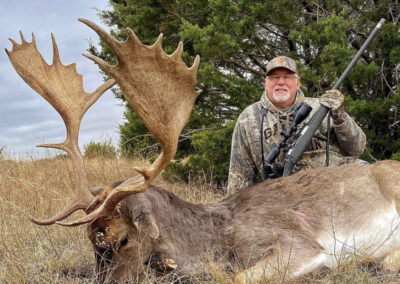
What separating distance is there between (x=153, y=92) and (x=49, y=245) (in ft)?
7.70

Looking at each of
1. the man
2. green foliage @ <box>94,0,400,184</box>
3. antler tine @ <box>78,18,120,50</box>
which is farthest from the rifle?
antler tine @ <box>78,18,120,50</box>

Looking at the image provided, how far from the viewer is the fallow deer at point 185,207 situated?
3.20m

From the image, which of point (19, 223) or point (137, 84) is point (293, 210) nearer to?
point (137, 84)

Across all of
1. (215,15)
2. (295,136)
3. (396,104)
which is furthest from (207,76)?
Result: (396,104)

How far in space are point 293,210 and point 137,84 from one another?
177 centimetres

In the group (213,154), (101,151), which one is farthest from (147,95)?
(101,151)

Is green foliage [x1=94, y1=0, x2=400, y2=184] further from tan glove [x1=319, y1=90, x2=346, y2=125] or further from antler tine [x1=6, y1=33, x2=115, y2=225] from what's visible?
antler tine [x1=6, y1=33, x2=115, y2=225]

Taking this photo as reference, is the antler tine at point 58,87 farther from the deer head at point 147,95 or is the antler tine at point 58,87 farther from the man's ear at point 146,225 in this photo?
the man's ear at point 146,225

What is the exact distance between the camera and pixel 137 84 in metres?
3.12

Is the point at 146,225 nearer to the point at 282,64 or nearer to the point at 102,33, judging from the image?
the point at 102,33

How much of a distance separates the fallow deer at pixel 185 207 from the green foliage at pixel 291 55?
332cm

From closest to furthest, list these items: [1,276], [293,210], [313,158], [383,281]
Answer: [383,281], [1,276], [293,210], [313,158]

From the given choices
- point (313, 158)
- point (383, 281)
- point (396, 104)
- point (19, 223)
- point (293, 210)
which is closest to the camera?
point (383, 281)

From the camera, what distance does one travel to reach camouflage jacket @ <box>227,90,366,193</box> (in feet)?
18.6
